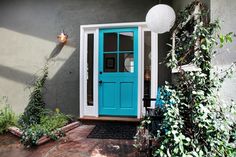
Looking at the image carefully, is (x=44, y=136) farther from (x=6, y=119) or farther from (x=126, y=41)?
(x=126, y=41)

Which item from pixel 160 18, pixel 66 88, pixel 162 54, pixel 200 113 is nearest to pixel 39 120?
pixel 66 88

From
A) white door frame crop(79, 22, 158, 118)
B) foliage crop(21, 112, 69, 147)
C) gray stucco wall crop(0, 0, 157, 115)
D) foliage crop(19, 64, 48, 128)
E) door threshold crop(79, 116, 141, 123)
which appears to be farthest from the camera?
gray stucco wall crop(0, 0, 157, 115)

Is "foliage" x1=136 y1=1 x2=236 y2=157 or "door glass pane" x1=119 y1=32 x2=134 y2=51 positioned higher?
"door glass pane" x1=119 y1=32 x2=134 y2=51

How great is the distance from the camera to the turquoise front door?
3998mm

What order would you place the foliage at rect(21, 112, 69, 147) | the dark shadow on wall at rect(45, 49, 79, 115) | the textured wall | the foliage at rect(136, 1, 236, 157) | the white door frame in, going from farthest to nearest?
the dark shadow on wall at rect(45, 49, 79, 115) < the white door frame < the foliage at rect(21, 112, 69, 147) < the textured wall < the foliage at rect(136, 1, 236, 157)

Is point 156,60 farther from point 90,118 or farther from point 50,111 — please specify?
point 50,111

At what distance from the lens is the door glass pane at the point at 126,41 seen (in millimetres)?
4035

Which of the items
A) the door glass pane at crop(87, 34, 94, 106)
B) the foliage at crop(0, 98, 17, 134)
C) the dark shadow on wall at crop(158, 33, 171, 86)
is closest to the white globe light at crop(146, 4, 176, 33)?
the dark shadow on wall at crop(158, 33, 171, 86)

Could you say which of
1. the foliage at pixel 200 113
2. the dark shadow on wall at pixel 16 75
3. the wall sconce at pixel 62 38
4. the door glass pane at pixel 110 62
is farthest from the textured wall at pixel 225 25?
the dark shadow on wall at pixel 16 75

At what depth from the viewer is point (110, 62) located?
4133 millimetres

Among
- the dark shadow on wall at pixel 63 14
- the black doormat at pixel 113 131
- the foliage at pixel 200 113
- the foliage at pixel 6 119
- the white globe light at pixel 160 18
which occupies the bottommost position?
the black doormat at pixel 113 131

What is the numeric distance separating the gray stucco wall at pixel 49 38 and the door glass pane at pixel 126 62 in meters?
0.73

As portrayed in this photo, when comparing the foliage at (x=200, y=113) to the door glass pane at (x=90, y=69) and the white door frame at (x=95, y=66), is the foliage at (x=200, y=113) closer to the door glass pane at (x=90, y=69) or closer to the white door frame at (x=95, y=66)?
the white door frame at (x=95, y=66)

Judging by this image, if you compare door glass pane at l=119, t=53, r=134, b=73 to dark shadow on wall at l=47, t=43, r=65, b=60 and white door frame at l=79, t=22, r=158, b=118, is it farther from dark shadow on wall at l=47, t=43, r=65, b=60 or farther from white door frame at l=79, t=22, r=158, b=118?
dark shadow on wall at l=47, t=43, r=65, b=60
